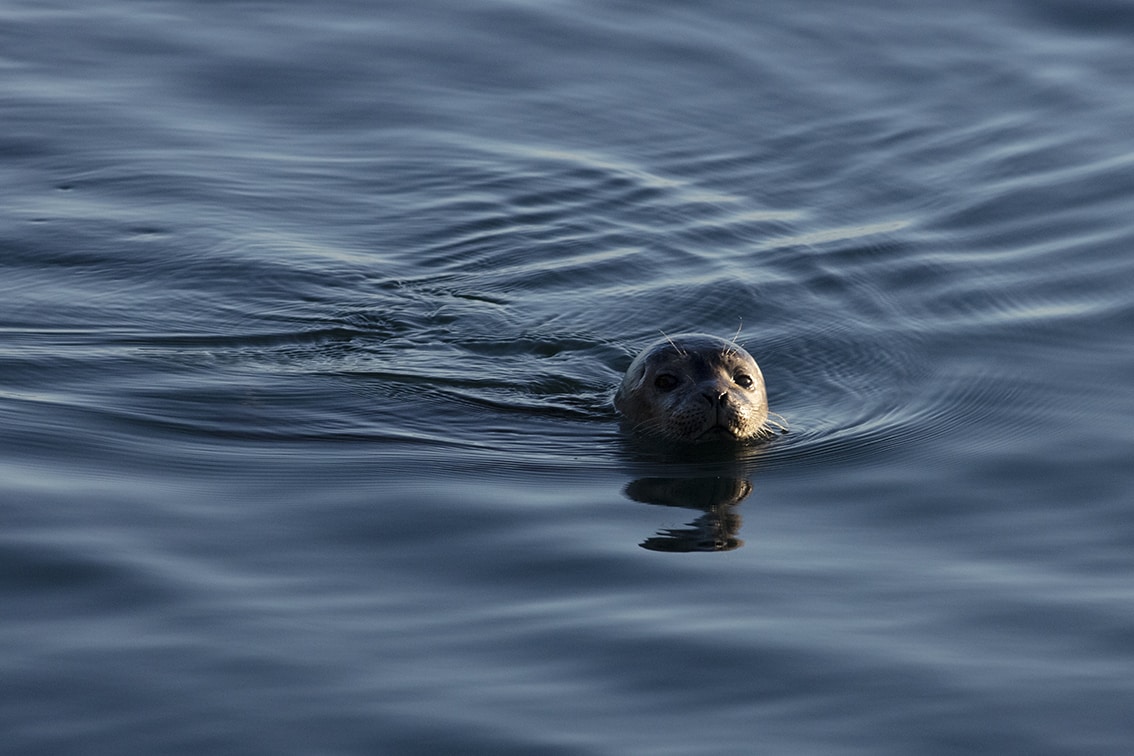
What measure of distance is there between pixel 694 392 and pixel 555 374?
1487mm

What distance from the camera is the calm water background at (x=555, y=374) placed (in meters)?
6.05

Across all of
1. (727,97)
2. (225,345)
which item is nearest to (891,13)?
(727,97)

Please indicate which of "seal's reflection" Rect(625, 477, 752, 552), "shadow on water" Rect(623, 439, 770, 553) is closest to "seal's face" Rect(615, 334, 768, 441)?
"shadow on water" Rect(623, 439, 770, 553)

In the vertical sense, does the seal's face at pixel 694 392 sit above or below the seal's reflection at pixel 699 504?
above

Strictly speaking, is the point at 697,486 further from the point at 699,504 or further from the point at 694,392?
the point at 694,392

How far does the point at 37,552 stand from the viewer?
22.9 ft

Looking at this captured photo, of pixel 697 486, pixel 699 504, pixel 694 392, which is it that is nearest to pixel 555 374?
pixel 694 392

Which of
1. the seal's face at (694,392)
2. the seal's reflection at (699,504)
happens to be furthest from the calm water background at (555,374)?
the seal's face at (694,392)

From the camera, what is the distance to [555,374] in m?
10.7

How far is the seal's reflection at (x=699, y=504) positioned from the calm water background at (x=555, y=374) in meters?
0.03

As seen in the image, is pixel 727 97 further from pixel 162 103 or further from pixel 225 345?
pixel 225 345

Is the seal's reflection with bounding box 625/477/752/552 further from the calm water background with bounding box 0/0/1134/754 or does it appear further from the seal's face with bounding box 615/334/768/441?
the seal's face with bounding box 615/334/768/441

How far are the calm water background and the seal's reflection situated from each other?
33mm

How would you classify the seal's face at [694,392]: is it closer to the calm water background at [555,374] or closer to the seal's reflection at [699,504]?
the calm water background at [555,374]
